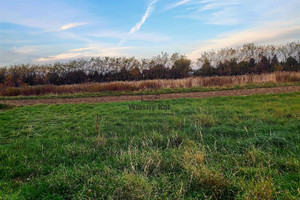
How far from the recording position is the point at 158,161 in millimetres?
3045

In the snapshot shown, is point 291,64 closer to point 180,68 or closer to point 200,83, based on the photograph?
point 180,68

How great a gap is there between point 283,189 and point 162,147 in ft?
6.59

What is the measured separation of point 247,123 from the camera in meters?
4.88

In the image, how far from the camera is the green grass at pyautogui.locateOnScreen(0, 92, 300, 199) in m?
2.37

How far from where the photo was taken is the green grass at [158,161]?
2367mm

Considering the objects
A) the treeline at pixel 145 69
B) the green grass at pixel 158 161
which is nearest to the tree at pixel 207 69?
the treeline at pixel 145 69

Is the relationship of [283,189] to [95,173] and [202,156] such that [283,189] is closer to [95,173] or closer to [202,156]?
[202,156]

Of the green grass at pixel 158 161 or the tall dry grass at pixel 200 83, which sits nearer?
the green grass at pixel 158 161

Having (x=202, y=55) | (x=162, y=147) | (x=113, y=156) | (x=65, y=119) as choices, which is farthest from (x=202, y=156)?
(x=202, y=55)

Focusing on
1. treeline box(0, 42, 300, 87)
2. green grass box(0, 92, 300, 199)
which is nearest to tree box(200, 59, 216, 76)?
treeline box(0, 42, 300, 87)

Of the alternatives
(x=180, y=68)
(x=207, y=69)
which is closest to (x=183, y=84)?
(x=180, y=68)

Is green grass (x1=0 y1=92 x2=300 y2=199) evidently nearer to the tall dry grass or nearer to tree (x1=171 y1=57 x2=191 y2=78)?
the tall dry grass

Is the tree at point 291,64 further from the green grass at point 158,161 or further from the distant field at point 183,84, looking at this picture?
the green grass at point 158,161

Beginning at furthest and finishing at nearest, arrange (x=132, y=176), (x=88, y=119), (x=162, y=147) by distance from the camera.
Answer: (x=88, y=119) → (x=162, y=147) → (x=132, y=176)
